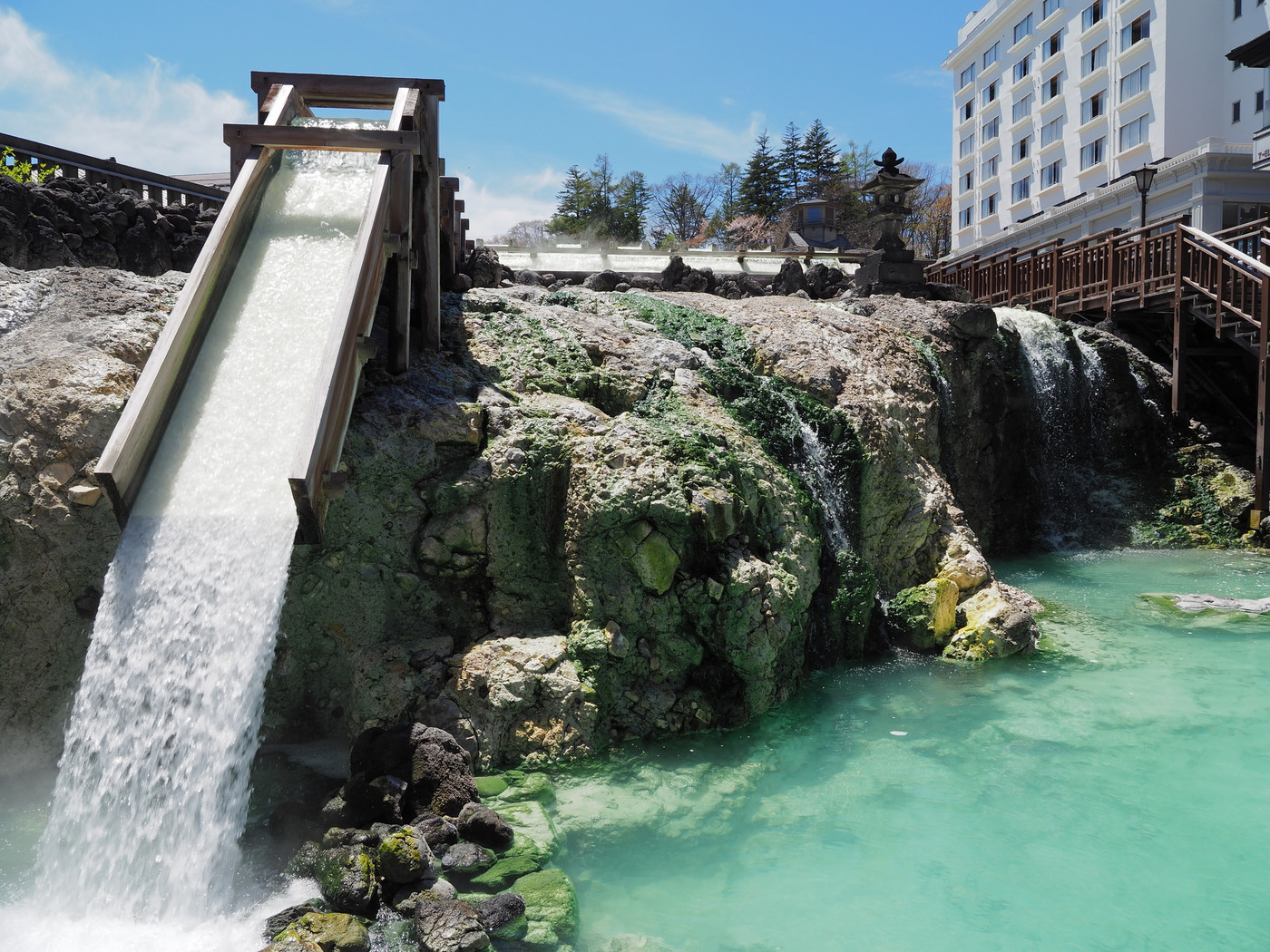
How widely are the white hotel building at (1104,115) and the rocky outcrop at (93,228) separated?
81.9 feet

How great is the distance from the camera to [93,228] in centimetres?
1048

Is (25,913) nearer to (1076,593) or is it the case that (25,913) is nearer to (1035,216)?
(1076,593)

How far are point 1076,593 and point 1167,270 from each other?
24.1 ft

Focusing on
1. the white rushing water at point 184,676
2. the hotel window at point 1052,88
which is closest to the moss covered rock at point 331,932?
the white rushing water at point 184,676

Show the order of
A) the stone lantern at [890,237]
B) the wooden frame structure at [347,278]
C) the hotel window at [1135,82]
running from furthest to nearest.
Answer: the hotel window at [1135,82], the stone lantern at [890,237], the wooden frame structure at [347,278]

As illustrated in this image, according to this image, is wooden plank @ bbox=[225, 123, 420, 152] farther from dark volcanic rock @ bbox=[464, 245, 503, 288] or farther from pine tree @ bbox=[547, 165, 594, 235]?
pine tree @ bbox=[547, 165, 594, 235]

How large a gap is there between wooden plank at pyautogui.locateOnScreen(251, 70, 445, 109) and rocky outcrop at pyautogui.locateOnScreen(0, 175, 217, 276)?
9.83ft

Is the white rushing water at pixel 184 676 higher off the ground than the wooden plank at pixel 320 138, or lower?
lower

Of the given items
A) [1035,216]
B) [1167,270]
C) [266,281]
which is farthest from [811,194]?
[266,281]

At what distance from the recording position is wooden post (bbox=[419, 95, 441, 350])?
7.60 meters

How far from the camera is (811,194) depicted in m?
48.7

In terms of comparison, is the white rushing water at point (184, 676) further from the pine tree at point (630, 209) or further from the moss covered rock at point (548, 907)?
the pine tree at point (630, 209)

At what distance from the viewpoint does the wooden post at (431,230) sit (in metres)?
7.60

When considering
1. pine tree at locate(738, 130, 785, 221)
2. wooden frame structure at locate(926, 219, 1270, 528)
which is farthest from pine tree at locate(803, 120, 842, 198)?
wooden frame structure at locate(926, 219, 1270, 528)
